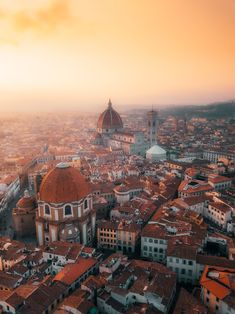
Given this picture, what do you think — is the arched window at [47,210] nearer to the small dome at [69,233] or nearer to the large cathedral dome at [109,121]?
the small dome at [69,233]

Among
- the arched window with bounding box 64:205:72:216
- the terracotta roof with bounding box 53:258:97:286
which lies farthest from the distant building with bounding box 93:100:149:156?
the terracotta roof with bounding box 53:258:97:286

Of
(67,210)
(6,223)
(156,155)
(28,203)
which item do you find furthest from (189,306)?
(156,155)

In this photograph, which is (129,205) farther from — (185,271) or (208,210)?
(185,271)

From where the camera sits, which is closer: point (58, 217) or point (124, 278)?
point (124, 278)

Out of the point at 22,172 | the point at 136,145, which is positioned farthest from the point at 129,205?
the point at 136,145

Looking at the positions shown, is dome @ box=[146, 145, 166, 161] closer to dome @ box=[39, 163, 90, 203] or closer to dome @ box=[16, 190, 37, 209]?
dome @ box=[16, 190, 37, 209]

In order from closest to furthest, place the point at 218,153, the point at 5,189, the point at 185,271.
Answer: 1. the point at 185,271
2. the point at 5,189
3. the point at 218,153

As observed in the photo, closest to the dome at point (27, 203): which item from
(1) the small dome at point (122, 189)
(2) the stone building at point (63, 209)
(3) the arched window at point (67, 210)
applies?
(2) the stone building at point (63, 209)
